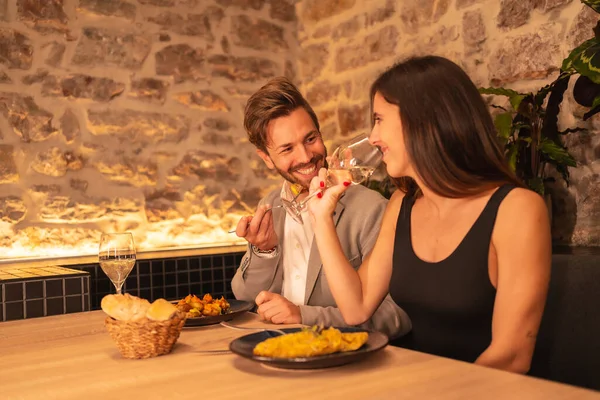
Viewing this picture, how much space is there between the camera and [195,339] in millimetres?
1507

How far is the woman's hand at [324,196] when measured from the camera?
1646 millimetres

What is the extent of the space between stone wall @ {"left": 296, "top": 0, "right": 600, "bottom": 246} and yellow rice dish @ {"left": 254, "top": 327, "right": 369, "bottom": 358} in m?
1.88

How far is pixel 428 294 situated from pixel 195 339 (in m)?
0.58

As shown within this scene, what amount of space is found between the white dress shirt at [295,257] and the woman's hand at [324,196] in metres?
0.58

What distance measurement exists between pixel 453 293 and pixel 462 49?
2.15 meters

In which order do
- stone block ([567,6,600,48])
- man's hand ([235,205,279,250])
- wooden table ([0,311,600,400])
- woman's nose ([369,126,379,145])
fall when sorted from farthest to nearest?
1. stone block ([567,6,600,48])
2. man's hand ([235,205,279,250])
3. woman's nose ([369,126,379,145])
4. wooden table ([0,311,600,400])

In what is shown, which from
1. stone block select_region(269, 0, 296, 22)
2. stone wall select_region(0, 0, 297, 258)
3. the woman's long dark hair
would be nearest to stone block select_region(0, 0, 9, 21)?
stone wall select_region(0, 0, 297, 258)

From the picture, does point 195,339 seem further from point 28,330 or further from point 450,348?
point 450,348

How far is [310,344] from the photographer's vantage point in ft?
3.89

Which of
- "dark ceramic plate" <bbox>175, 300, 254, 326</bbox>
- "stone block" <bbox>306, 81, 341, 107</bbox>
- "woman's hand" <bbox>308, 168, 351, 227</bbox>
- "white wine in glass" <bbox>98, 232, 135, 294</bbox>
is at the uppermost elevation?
"stone block" <bbox>306, 81, 341, 107</bbox>

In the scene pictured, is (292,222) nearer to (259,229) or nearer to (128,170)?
(259,229)

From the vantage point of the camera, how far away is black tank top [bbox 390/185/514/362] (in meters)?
1.56

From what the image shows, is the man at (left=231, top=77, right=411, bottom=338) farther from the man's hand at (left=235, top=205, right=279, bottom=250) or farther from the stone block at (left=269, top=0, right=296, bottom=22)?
the stone block at (left=269, top=0, right=296, bottom=22)

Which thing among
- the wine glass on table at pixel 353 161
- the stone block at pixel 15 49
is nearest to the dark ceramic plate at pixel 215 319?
the wine glass on table at pixel 353 161
